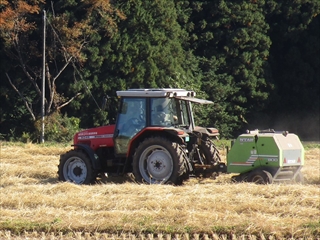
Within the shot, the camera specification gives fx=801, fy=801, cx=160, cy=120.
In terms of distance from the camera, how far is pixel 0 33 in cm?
2873

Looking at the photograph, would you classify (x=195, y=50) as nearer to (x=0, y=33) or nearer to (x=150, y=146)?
(x=0, y=33)

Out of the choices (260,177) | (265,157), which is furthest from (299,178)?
(260,177)

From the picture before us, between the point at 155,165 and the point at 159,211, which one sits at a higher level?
the point at 155,165

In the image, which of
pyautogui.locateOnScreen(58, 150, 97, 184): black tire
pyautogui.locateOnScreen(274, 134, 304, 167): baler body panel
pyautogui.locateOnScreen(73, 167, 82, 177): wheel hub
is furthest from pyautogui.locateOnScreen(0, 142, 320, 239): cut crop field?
pyautogui.locateOnScreen(274, 134, 304, 167): baler body panel

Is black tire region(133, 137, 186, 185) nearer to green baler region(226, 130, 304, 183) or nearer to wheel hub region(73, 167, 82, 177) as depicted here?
green baler region(226, 130, 304, 183)

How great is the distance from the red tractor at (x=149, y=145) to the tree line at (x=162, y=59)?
1255 centimetres

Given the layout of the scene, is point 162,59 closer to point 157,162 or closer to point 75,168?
point 75,168

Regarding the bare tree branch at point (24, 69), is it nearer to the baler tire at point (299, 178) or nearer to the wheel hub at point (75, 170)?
the wheel hub at point (75, 170)

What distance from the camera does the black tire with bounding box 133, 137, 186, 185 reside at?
1550cm

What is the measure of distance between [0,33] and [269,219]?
19001mm

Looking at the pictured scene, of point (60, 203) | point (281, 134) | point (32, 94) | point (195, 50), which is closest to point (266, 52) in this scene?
point (195, 50)

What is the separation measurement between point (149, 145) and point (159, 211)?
3.34m

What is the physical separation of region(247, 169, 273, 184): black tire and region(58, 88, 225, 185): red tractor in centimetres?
83

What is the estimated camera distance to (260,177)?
15398mm
